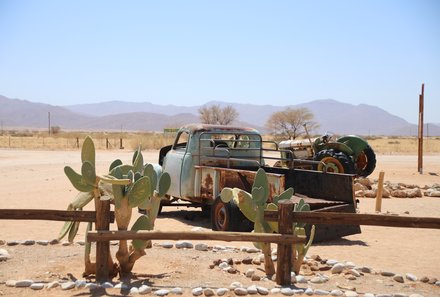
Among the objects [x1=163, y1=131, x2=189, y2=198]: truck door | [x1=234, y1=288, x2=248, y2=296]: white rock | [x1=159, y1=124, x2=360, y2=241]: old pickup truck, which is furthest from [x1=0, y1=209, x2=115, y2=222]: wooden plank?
[x1=163, y1=131, x2=189, y2=198]: truck door

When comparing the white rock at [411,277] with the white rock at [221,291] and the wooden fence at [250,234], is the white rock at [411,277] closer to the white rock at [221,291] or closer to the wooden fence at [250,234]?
the wooden fence at [250,234]

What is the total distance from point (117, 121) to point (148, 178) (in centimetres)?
19230

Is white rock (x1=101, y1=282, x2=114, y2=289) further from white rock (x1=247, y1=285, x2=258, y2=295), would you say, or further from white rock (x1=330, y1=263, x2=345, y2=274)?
white rock (x1=330, y1=263, x2=345, y2=274)

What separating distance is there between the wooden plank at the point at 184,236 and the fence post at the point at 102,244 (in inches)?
4.6

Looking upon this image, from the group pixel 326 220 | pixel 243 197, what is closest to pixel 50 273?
pixel 243 197

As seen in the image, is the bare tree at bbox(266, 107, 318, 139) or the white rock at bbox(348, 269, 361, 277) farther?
the bare tree at bbox(266, 107, 318, 139)

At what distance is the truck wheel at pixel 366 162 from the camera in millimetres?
14414

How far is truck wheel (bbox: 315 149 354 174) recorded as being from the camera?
492 inches

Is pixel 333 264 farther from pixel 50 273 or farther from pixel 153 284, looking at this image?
pixel 50 273

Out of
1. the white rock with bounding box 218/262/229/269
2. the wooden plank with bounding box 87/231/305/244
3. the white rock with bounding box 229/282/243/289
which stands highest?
the wooden plank with bounding box 87/231/305/244

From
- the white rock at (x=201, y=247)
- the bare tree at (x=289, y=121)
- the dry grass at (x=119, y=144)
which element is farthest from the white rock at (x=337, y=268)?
the bare tree at (x=289, y=121)

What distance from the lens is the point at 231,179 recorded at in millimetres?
8781

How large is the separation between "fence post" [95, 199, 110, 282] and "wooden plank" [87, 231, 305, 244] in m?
0.12

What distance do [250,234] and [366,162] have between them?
987 cm
